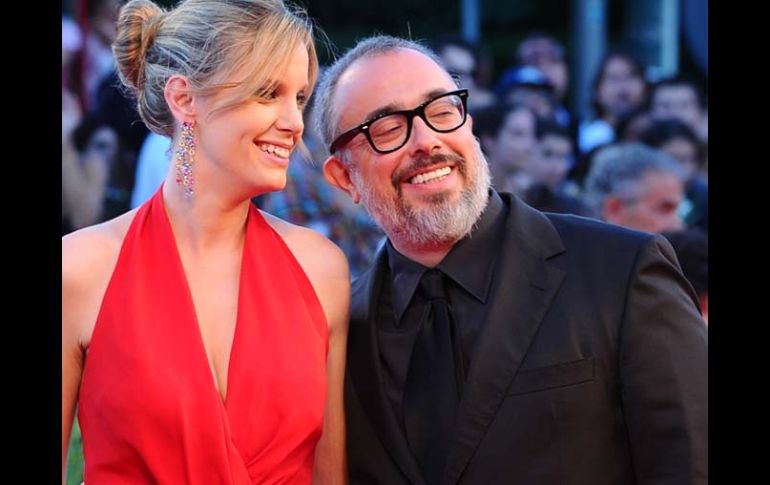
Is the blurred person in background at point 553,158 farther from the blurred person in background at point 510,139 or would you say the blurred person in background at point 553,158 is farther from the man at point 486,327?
the man at point 486,327

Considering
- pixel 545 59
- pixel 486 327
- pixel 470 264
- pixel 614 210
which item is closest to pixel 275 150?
pixel 470 264

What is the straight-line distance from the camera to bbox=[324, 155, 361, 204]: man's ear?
374cm

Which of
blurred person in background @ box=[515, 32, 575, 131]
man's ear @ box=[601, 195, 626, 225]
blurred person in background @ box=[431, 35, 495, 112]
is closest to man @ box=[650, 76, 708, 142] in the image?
blurred person in background @ box=[431, 35, 495, 112]

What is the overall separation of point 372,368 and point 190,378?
1.62 feet

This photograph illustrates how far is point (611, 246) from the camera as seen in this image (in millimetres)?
3312

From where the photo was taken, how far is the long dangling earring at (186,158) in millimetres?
3422

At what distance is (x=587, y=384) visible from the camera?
3164 mm

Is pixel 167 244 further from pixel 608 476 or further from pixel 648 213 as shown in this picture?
pixel 648 213

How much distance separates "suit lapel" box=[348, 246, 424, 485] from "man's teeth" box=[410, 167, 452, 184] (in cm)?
27

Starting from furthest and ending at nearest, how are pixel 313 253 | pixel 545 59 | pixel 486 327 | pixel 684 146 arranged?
pixel 545 59, pixel 684 146, pixel 313 253, pixel 486 327

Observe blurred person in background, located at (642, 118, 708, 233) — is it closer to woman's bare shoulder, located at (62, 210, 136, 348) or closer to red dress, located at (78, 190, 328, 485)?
red dress, located at (78, 190, 328, 485)

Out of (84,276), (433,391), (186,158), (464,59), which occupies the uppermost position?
(464,59)

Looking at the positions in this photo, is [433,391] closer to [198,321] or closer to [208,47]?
[198,321]

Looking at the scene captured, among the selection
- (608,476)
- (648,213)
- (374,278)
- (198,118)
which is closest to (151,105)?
(198,118)
